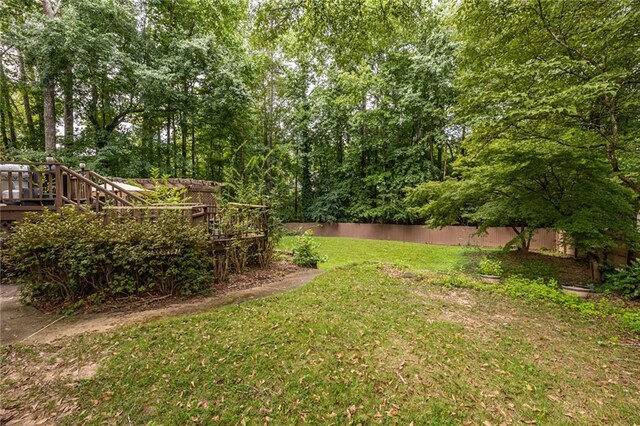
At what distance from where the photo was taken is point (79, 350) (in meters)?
2.63

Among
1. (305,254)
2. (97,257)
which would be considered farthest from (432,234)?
(97,257)

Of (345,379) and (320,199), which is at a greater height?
A: (320,199)

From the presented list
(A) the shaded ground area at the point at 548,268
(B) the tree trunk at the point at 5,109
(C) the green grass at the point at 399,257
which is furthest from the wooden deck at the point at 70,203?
(B) the tree trunk at the point at 5,109

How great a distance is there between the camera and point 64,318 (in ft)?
10.9

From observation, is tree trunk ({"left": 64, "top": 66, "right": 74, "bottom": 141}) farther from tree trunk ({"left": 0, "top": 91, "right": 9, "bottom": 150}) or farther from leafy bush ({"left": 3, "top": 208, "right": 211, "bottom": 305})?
leafy bush ({"left": 3, "top": 208, "right": 211, "bottom": 305})

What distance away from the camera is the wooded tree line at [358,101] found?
3.94 meters

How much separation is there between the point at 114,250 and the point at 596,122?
7.56 metres

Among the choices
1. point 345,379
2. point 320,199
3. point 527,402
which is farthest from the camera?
point 320,199

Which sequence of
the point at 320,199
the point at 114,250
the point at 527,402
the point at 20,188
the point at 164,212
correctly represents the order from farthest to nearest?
the point at 320,199 < the point at 20,188 < the point at 164,212 < the point at 114,250 < the point at 527,402

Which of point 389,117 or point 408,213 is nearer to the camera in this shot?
point 408,213

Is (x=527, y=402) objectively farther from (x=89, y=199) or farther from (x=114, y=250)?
(x=89, y=199)

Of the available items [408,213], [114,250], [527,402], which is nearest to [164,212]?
[114,250]

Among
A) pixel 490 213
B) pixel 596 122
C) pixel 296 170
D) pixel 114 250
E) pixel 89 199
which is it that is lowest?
pixel 114 250

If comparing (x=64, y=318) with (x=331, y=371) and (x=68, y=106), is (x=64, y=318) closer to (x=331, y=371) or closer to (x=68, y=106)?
(x=331, y=371)
